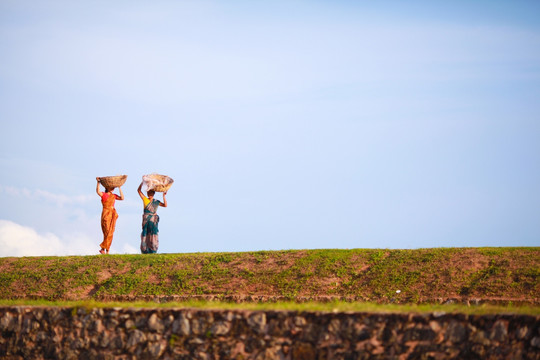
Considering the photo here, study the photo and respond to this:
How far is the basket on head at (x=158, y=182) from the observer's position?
24.1 m

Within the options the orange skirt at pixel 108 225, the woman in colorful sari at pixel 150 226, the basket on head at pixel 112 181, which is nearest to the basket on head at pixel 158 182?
the woman in colorful sari at pixel 150 226

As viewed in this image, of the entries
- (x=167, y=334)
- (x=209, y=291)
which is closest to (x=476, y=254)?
(x=209, y=291)

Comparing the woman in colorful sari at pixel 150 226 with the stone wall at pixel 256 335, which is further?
the woman in colorful sari at pixel 150 226

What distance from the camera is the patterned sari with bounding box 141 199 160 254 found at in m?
23.8

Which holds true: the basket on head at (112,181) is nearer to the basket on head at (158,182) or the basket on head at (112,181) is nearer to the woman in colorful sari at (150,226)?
the basket on head at (158,182)

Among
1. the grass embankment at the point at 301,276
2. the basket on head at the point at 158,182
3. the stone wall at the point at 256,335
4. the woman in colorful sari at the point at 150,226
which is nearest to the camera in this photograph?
the stone wall at the point at 256,335

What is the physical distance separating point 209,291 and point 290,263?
8.70 feet

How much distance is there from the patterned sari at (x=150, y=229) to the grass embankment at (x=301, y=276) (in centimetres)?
112

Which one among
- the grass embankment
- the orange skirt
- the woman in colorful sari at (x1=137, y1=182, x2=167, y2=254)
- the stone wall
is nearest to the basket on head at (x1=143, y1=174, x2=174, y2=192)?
the woman in colorful sari at (x1=137, y1=182, x2=167, y2=254)

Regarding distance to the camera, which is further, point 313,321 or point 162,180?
point 162,180

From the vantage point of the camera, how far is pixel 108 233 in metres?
24.6

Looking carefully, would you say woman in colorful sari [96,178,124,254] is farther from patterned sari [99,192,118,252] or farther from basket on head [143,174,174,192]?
basket on head [143,174,174,192]

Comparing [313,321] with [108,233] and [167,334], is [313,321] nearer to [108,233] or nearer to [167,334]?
[167,334]

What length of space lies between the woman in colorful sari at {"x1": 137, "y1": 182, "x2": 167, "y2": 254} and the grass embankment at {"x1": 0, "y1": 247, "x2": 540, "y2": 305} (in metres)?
1.12
